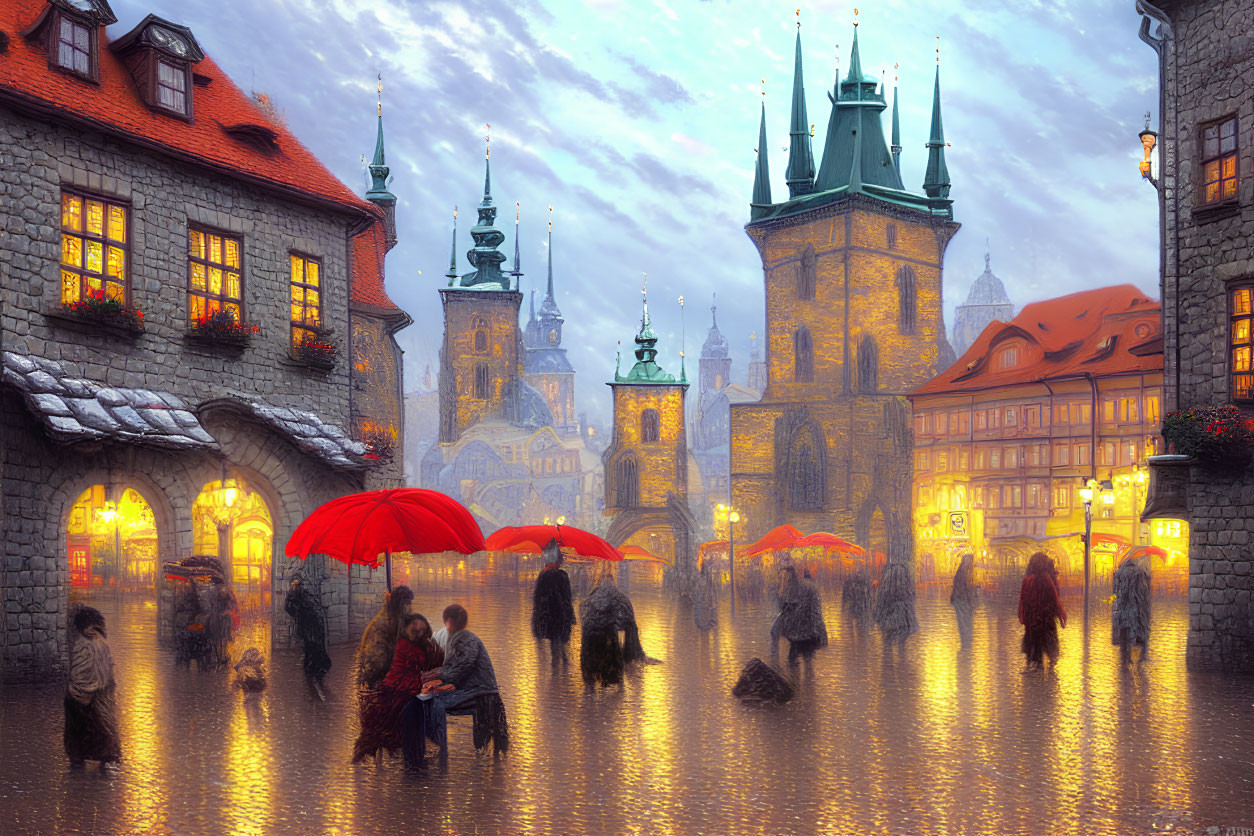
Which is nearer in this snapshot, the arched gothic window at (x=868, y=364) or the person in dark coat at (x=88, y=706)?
the person in dark coat at (x=88, y=706)

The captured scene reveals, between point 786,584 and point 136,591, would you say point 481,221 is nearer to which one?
point 136,591

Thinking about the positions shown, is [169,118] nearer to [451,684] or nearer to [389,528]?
[389,528]

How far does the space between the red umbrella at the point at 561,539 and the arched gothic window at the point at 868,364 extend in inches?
1401

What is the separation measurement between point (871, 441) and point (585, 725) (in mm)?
42297

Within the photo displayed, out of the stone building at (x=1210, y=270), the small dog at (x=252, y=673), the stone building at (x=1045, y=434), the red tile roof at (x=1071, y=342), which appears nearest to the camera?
the small dog at (x=252, y=673)

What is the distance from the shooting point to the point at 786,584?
1845cm

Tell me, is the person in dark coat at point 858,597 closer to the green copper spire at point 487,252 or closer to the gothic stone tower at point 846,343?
the gothic stone tower at point 846,343

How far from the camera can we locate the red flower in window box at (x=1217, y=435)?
1739cm

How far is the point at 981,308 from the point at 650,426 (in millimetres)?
128610

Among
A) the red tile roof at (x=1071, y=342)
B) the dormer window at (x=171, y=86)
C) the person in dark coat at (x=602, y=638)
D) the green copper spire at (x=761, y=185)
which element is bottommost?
the person in dark coat at (x=602, y=638)

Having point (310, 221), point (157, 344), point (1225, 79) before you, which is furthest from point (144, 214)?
point (1225, 79)

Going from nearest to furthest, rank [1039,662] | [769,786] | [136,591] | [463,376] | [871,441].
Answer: [769,786], [1039,662], [136,591], [871,441], [463,376]

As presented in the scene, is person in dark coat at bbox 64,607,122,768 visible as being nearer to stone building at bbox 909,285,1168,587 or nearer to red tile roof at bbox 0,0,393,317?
red tile roof at bbox 0,0,393,317

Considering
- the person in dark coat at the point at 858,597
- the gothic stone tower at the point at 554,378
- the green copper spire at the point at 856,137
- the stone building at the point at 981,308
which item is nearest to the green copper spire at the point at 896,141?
the green copper spire at the point at 856,137
